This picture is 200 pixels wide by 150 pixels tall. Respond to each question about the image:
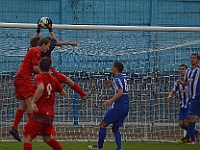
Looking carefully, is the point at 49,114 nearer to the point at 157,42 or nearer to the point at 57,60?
the point at 157,42

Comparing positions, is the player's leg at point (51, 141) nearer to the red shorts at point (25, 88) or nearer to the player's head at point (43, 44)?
the red shorts at point (25, 88)

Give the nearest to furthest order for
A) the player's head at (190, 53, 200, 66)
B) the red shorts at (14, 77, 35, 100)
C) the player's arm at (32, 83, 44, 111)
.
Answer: the player's arm at (32, 83, 44, 111) < the red shorts at (14, 77, 35, 100) < the player's head at (190, 53, 200, 66)

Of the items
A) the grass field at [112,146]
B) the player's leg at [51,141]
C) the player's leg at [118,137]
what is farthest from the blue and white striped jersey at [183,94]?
the player's leg at [51,141]

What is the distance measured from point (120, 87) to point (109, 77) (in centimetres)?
408

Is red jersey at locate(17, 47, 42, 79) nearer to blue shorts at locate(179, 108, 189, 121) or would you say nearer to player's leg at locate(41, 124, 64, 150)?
player's leg at locate(41, 124, 64, 150)

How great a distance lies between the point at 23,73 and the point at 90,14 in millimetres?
11168

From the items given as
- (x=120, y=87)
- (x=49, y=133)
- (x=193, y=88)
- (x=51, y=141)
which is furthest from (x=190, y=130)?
(x=49, y=133)

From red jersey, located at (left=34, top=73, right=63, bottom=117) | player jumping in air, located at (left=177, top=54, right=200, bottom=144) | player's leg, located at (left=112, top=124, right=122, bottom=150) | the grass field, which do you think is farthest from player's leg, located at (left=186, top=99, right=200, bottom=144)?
red jersey, located at (left=34, top=73, right=63, bottom=117)

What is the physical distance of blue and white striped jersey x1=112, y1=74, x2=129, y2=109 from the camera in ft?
36.7

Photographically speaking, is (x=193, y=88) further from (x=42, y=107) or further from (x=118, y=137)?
(x=42, y=107)

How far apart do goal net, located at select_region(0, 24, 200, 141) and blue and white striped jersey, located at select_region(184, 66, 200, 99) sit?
1.38 meters

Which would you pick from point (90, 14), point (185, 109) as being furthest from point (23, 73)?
point (90, 14)

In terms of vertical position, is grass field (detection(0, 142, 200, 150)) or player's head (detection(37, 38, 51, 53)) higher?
player's head (detection(37, 38, 51, 53))

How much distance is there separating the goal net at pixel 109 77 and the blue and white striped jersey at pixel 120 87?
9.75 ft
